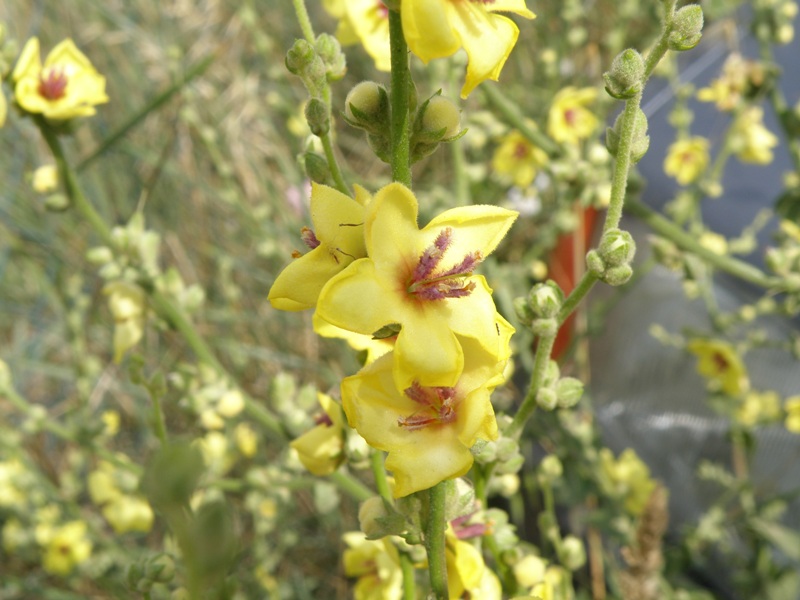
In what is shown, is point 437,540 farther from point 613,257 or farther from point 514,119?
point 514,119

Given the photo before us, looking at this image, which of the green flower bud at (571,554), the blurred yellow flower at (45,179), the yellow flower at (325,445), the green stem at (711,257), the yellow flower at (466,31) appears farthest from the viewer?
the green stem at (711,257)

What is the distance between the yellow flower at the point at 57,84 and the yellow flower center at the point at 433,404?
21.0 inches

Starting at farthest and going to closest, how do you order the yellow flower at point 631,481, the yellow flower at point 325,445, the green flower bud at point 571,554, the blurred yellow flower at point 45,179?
the yellow flower at point 631,481 → the blurred yellow flower at point 45,179 → the green flower bud at point 571,554 → the yellow flower at point 325,445

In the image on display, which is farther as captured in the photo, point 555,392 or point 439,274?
point 555,392

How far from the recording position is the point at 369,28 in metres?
0.70

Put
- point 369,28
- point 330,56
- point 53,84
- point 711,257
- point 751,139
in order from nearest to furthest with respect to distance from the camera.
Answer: point 330,56 < point 369,28 < point 53,84 < point 711,257 < point 751,139

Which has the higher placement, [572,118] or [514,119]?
[514,119]

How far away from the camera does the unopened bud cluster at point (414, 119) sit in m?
0.46

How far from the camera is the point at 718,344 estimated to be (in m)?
1.35

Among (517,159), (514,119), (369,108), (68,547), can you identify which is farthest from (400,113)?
(68,547)

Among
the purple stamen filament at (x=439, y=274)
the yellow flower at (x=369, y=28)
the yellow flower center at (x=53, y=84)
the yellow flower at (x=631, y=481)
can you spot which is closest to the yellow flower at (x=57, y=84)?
the yellow flower center at (x=53, y=84)

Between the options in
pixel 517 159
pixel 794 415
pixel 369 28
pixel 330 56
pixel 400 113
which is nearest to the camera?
pixel 400 113

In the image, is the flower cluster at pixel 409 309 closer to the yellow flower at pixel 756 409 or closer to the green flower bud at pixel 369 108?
the green flower bud at pixel 369 108

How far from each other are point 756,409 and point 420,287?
1233mm
